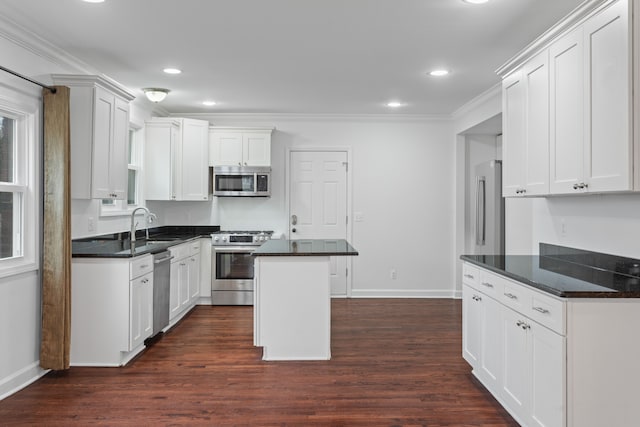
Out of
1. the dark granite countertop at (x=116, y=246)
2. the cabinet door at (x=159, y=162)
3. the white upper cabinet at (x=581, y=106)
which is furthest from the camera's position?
the cabinet door at (x=159, y=162)

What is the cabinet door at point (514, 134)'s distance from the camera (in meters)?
3.23

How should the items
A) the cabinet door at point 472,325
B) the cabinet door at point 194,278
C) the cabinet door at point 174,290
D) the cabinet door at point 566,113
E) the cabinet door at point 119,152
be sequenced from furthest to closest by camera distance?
the cabinet door at point 194,278, the cabinet door at point 174,290, the cabinet door at point 119,152, the cabinet door at point 472,325, the cabinet door at point 566,113

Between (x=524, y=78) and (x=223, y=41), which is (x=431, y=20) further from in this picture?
(x=223, y=41)

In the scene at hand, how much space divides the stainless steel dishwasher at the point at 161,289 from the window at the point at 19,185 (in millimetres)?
1034

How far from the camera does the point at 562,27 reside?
8.66 feet

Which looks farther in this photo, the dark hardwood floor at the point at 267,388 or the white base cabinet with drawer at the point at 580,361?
the dark hardwood floor at the point at 267,388

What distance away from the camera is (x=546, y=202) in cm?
368

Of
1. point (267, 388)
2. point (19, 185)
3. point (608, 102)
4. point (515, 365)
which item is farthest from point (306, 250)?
point (608, 102)

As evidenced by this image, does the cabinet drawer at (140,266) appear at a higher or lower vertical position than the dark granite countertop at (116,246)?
lower

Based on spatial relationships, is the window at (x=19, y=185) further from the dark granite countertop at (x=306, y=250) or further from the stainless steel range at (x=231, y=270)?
the stainless steel range at (x=231, y=270)

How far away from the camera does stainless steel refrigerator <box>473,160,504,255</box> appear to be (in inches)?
214

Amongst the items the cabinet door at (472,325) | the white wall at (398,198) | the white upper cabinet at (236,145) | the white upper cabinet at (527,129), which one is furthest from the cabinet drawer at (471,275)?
the white upper cabinet at (236,145)

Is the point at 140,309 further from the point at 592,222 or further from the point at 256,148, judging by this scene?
the point at 592,222

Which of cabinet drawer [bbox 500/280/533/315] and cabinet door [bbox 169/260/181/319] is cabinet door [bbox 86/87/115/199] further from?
cabinet drawer [bbox 500/280/533/315]
